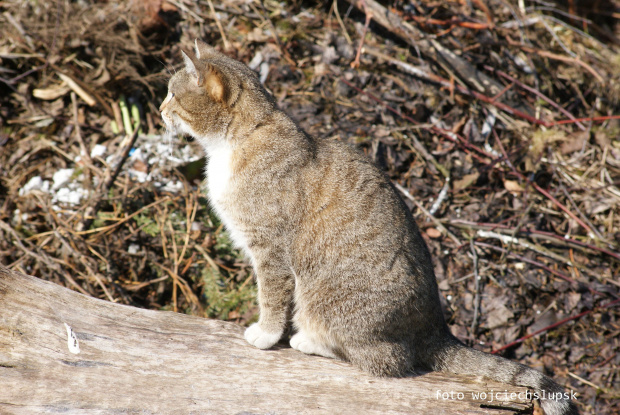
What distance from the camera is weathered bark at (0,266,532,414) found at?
2.40 m

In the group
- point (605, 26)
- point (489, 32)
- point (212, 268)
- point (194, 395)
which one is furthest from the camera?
point (605, 26)

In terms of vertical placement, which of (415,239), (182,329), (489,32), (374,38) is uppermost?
(489,32)

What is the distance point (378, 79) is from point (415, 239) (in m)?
2.59

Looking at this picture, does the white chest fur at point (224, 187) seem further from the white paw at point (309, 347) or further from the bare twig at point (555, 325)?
the bare twig at point (555, 325)

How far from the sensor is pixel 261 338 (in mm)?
3021

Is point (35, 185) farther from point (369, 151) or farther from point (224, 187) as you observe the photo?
point (369, 151)

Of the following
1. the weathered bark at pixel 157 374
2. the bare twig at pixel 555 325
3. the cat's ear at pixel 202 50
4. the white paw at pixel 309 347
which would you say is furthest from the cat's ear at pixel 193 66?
the bare twig at pixel 555 325

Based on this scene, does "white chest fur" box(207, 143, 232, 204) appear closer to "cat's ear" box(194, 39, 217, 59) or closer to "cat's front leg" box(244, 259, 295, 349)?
"cat's front leg" box(244, 259, 295, 349)

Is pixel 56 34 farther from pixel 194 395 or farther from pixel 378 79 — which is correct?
pixel 194 395

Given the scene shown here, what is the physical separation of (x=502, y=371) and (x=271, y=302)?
1.50 m

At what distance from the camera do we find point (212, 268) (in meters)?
4.11

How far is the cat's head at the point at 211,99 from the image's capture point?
2984mm

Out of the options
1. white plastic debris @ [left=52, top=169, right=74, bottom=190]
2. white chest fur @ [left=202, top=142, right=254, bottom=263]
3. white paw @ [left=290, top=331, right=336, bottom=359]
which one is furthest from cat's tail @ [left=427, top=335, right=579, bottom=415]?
white plastic debris @ [left=52, top=169, right=74, bottom=190]

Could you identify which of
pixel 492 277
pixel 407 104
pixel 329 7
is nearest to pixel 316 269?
pixel 492 277
